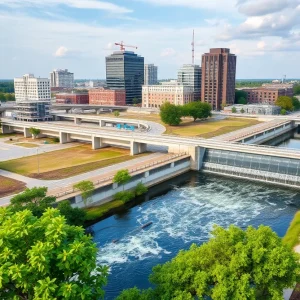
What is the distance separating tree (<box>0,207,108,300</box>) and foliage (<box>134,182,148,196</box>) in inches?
1559

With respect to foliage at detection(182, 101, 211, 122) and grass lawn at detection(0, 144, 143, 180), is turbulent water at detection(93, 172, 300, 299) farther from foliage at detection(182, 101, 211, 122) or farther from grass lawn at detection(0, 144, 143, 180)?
foliage at detection(182, 101, 211, 122)

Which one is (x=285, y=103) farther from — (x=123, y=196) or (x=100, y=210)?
(x=100, y=210)

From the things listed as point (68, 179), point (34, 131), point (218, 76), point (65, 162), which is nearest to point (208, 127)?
point (34, 131)

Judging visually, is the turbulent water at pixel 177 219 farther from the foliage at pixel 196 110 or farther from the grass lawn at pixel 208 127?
the foliage at pixel 196 110

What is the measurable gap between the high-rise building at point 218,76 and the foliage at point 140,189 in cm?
13781

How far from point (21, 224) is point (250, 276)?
15.1 meters

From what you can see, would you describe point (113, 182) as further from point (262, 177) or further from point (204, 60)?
point (204, 60)

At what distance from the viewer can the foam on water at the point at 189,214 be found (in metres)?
39.9

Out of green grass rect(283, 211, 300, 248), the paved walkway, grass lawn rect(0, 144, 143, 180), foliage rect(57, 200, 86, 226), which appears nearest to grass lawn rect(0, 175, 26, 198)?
the paved walkway

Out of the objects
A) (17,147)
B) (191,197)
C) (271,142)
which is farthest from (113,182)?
(271,142)

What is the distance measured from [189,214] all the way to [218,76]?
15048cm

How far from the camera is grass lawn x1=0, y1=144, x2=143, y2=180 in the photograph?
6647cm

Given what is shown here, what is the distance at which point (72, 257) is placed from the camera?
17.7 metres

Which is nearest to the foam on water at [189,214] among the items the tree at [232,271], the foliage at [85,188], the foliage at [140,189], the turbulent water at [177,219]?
the turbulent water at [177,219]
